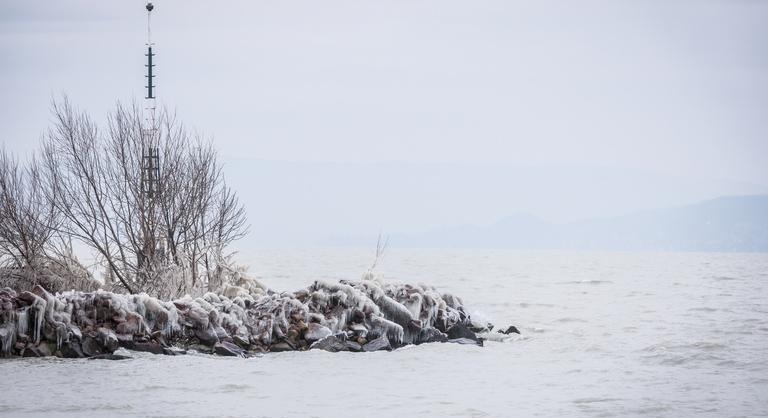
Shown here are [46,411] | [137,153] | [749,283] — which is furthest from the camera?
[749,283]

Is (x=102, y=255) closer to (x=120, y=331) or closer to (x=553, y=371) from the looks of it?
(x=120, y=331)

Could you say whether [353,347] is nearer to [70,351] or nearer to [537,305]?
[70,351]

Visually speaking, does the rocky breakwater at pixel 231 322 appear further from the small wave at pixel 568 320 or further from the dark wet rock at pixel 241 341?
the small wave at pixel 568 320

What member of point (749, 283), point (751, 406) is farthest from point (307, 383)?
point (749, 283)

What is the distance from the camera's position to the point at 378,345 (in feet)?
74.5

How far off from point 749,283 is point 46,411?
45.9 meters

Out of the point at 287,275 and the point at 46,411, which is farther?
the point at 287,275

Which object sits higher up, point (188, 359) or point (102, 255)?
point (102, 255)

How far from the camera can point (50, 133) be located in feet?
90.5

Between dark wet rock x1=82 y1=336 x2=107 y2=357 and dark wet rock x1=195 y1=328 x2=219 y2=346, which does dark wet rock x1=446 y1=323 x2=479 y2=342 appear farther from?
dark wet rock x1=82 y1=336 x2=107 y2=357

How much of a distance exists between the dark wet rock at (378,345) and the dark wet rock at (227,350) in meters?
2.72

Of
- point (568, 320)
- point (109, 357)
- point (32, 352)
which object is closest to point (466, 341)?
point (568, 320)

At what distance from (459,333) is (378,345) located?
2.90 m

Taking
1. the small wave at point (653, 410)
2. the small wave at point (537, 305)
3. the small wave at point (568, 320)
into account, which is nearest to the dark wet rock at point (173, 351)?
the small wave at point (653, 410)
